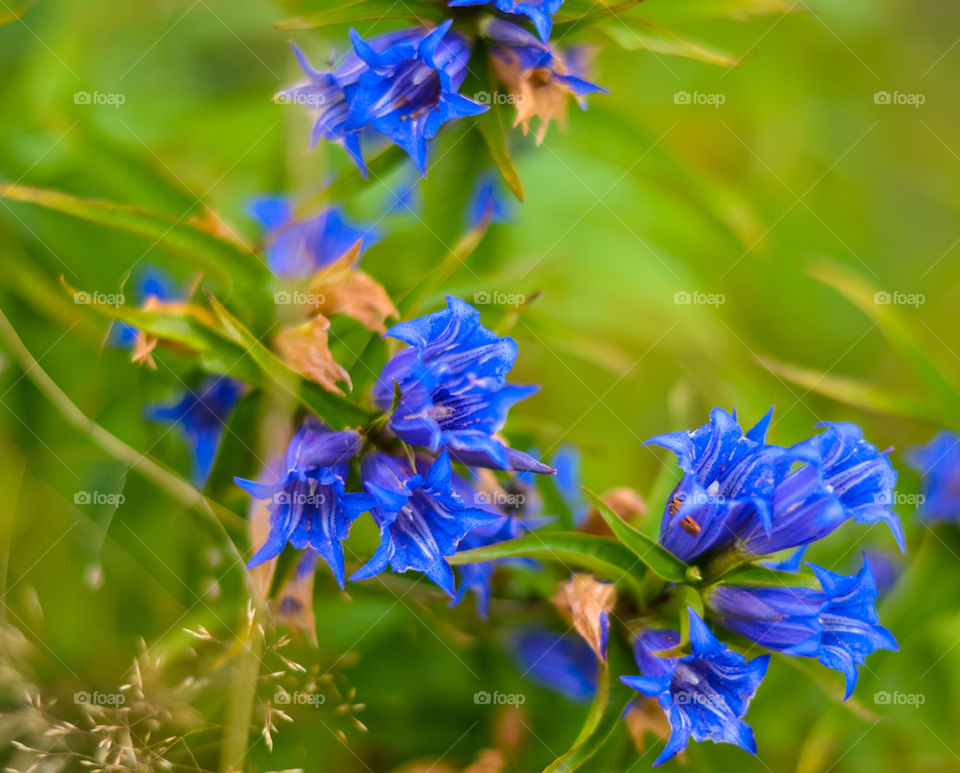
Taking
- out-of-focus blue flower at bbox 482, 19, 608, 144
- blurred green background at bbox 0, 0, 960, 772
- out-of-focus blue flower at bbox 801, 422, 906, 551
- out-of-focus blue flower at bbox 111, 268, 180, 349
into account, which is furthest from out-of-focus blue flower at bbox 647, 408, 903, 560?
out-of-focus blue flower at bbox 111, 268, 180, 349

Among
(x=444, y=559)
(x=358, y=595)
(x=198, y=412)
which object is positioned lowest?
(x=358, y=595)

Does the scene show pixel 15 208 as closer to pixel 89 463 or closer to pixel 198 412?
pixel 89 463

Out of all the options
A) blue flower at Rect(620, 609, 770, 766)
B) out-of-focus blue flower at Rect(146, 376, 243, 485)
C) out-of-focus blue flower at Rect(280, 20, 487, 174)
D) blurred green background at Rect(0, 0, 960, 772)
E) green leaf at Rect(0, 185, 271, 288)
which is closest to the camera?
blue flower at Rect(620, 609, 770, 766)

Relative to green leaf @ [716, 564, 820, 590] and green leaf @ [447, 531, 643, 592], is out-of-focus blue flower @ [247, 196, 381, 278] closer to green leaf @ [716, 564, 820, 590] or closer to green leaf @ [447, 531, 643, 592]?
green leaf @ [447, 531, 643, 592]

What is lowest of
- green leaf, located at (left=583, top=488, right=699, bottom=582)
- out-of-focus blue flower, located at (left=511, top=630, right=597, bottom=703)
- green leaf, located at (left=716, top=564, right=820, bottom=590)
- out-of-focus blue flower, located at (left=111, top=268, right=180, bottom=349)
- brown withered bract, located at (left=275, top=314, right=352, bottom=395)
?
out-of-focus blue flower, located at (left=511, top=630, right=597, bottom=703)

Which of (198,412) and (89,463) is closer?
(198,412)

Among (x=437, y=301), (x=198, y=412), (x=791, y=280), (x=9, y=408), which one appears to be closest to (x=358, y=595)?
(x=198, y=412)

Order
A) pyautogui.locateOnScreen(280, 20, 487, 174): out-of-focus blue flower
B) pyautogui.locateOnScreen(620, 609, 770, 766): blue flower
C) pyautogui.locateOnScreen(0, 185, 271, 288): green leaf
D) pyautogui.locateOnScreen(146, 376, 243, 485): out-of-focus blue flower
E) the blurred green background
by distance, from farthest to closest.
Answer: the blurred green background, pyautogui.locateOnScreen(146, 376, 243, 485): out-of-focus blue flower, pyautogui.locateOnScreen(0, 185, 271, 288): green leaf, pyautogui.locateOnScreen(280, 20, 487, 174): out-of-focus blue flower, pyautogui.locateOnScreen(620, 609, 770, 766): blue flower
